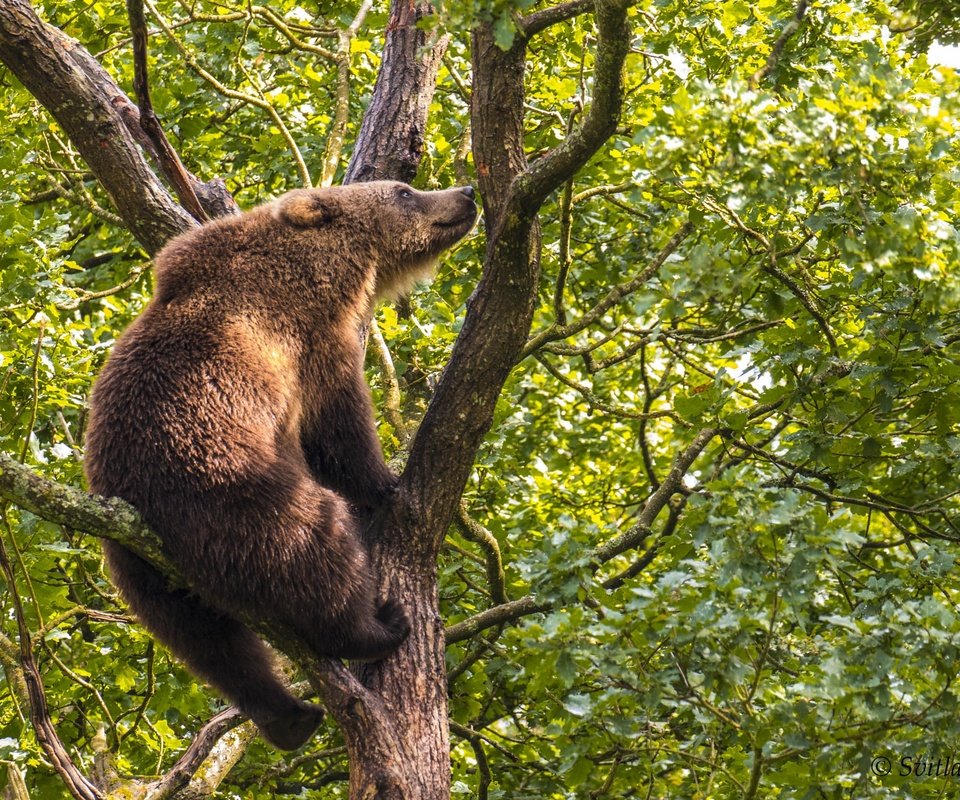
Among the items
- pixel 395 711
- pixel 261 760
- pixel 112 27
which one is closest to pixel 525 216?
pixel 395 711

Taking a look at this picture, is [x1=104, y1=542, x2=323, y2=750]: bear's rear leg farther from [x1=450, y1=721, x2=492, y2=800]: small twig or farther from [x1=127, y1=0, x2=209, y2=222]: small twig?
[x1=127, y1=0, x2=209, y2=222]: small twig

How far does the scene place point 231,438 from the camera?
487 centimetres

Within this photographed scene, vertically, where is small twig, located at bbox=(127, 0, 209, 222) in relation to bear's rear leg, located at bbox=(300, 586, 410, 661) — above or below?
above

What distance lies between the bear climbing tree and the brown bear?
0.20m

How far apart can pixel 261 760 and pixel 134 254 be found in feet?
18.2

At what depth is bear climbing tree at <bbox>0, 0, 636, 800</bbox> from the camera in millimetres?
4352

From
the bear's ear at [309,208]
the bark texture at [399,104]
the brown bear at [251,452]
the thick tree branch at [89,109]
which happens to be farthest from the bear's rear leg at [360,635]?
the bark texture at [399,104]

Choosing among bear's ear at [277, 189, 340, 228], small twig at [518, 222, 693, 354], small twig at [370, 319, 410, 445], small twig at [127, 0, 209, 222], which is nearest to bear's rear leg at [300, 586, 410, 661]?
small twig at [518, 222, 693, 354]

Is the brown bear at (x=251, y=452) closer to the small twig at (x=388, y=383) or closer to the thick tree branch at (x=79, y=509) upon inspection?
the thick tree branch at (x=79, y=509)

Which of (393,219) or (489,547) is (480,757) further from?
(393,219)

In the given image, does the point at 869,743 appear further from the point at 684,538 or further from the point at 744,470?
the point at 684,538

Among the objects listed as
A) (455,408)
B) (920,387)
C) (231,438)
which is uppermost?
(920,387)

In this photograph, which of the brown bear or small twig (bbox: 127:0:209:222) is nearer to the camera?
the brown bear

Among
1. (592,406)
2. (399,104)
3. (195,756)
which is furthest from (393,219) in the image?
(195,756)
